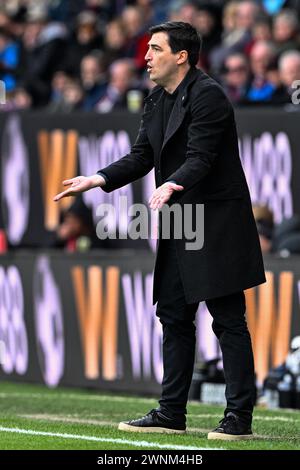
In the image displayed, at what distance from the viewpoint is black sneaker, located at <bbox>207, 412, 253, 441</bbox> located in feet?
25.2

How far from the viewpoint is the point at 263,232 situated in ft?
42.3

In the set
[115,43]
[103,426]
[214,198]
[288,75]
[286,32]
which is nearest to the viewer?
[214,198]

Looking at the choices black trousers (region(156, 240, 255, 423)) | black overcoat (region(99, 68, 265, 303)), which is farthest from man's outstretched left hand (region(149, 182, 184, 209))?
black trousers (region(156, 240, 255, 423))

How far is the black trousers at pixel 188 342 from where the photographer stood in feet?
25.4

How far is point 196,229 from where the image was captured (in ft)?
25.3

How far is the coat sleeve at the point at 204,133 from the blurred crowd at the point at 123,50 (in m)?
5.75

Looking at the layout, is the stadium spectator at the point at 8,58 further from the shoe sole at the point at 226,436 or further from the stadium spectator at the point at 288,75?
the shoe sole at the point at 226,436

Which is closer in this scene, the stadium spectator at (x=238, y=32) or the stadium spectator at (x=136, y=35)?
the stadium spectator at (x=238, y=32)

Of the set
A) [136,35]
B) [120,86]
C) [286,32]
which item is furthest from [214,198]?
[136,35]

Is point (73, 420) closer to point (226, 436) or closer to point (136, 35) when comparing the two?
point (226, 436)

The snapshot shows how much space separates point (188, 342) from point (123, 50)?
1000cm

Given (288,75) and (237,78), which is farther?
(237,78)

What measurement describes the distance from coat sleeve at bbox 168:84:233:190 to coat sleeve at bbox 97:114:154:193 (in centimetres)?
50

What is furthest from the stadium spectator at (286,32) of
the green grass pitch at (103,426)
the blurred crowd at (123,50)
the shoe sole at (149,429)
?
the shoe sole at (149,429)
